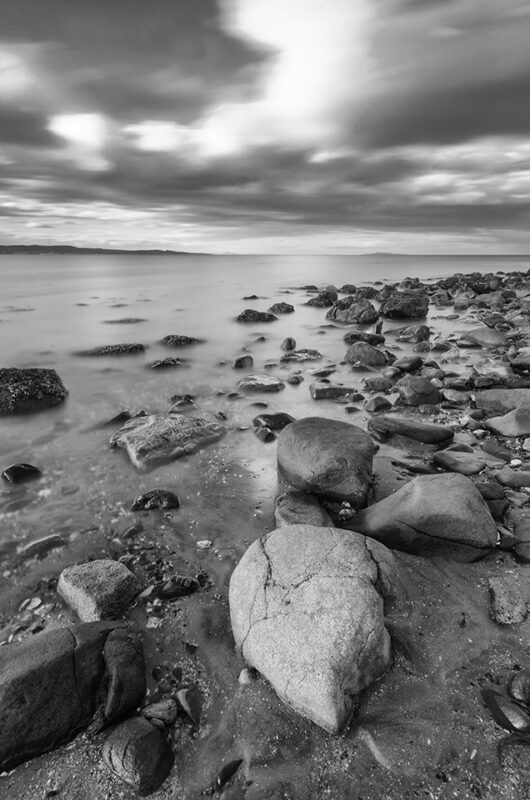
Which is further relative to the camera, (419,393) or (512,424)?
(419,393)

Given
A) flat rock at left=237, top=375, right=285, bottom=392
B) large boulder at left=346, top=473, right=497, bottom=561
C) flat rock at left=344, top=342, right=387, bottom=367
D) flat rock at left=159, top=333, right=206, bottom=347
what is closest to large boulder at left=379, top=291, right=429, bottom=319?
flat rock at left=344, top=342, right=387, bottom=367

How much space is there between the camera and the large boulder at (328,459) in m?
5.35

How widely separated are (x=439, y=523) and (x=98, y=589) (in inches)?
133

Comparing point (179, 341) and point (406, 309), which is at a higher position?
point (406, 309)

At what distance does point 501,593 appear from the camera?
12.6 ft

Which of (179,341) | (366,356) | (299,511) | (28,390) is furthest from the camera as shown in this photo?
(179,341)

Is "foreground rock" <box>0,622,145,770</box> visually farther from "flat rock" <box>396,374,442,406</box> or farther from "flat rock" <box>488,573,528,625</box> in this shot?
"flat rock" <box>396,374,442,406</box>

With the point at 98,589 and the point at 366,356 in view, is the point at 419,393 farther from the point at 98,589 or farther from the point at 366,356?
the point at 98,589

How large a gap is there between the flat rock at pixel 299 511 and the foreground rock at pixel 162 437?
90.5 inches

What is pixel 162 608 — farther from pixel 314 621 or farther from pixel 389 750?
pixel 389 750

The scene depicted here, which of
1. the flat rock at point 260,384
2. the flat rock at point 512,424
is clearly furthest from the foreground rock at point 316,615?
the flat rock at point 260,384

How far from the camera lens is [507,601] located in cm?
377

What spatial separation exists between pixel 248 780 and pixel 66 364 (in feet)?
45.2

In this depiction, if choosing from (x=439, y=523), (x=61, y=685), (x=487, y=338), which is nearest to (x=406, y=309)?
(x=487, y=338)
